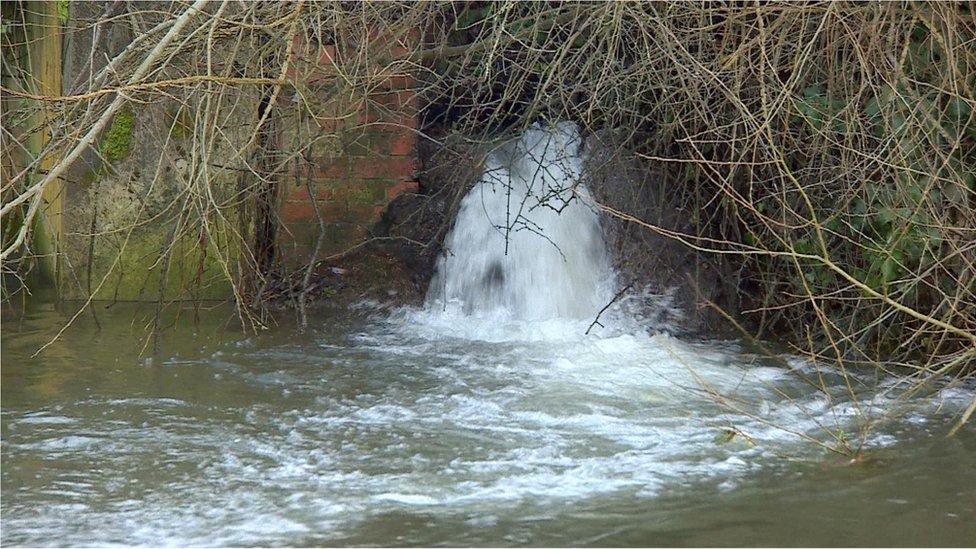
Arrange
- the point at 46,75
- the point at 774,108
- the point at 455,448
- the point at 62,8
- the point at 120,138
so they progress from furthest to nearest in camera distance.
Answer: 1. the point at 46,75
2. the point at 62,8
3. the point at 120,138
4. the point at 774,108
5. the point at 455,448

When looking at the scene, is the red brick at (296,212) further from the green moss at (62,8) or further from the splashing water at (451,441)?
the green moss at (62,8)

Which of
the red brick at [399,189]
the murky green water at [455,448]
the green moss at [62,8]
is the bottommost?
the murky green water at [455,448]

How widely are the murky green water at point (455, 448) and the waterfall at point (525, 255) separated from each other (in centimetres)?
71

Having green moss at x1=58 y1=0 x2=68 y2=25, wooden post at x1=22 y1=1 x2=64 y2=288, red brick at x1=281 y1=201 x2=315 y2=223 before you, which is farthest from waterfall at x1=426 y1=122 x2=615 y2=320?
green moss at x1=58 y1=0 x2=68 y2=25

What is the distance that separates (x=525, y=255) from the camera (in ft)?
22.0

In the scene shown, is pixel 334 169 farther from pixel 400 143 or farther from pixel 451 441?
pixel 451 441

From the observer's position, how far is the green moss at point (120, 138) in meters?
6.80

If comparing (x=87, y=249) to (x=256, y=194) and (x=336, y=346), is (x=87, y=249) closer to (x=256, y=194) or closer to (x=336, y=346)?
(x=256, y=194)

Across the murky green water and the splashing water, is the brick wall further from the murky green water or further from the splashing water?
the murky green water

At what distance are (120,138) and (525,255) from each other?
8.30 ft

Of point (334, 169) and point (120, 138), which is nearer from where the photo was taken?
point (120, 138)

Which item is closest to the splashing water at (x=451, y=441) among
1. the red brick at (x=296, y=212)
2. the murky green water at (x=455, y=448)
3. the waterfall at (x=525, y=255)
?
the murky green water at (x=455, y=448)

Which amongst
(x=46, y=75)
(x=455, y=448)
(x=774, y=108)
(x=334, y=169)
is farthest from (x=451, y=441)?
(x=46, y=75)

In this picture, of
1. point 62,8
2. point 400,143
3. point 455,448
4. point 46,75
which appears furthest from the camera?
point 46,75
